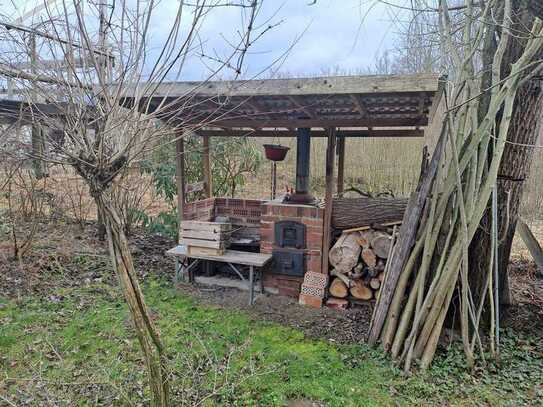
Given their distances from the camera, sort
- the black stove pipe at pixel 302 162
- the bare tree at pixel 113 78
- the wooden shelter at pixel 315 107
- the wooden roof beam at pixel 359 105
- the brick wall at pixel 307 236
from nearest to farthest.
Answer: the bare tree at pixel 113 78 < the wooden shelter at pixel 315 107 < the wooden roof beam at pixel 359 105 < the brick wall at pixel 307 236 < the black stove pipe at pixel 302 162

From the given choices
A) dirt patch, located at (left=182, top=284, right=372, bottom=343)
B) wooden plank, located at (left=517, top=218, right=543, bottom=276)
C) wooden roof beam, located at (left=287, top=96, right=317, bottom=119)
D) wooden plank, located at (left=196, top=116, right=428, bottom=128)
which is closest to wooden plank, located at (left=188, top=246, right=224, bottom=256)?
dirt patch, located at (left=182, top=284, right=372, bottom=343)

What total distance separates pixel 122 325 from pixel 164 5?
2839 mm

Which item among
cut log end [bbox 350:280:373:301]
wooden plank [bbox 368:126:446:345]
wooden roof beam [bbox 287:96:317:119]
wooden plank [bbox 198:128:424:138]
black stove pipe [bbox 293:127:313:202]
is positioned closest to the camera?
wooden plank [bbox 368:126:446:345]

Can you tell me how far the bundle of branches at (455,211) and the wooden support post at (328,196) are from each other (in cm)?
99

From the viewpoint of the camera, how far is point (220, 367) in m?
2.80

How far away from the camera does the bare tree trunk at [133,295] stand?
1503mm

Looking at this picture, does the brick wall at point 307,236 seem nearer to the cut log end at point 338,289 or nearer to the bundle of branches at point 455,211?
the cut log end at point 338,289

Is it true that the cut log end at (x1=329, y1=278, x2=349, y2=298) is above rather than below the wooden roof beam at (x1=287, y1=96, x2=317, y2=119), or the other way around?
below

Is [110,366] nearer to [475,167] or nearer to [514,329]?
[475,167]

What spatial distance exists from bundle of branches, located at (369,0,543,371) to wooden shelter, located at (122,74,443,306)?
1.28 feet

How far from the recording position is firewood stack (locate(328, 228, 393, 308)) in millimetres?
3980

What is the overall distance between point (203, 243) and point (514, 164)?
325 cm

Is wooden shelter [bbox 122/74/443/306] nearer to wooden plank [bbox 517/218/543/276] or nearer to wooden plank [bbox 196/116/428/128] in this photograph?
wooden plank [bbox 196/116/428/128]

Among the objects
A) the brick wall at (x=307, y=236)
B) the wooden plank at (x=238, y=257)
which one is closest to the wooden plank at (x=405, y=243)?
the brick wall at (x=307, y=236)
